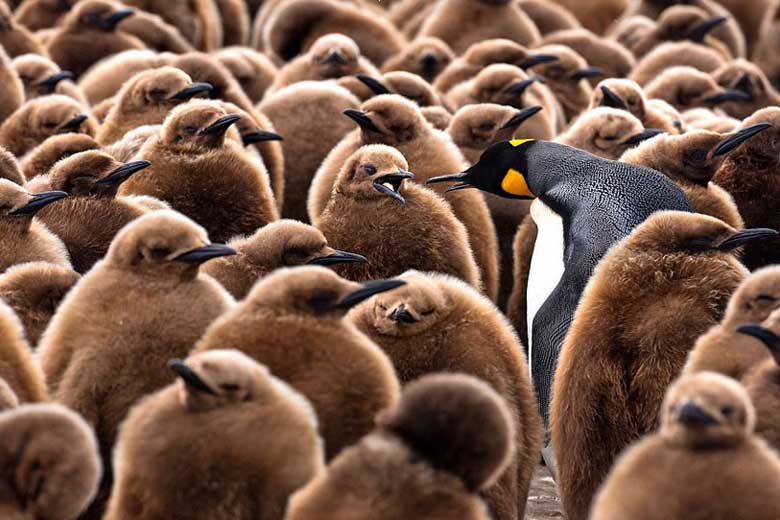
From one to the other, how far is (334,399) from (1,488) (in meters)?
0.63

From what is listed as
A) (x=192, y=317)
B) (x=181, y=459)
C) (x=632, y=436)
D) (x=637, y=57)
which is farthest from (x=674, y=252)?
(x=637, y=57)

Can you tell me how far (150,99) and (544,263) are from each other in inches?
63.9

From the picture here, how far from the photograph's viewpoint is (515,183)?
472 centimetres

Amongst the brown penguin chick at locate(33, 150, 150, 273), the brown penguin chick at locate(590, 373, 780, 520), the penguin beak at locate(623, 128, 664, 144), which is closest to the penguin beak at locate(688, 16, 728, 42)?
the penguin beak at locate(623, 128, 664, 144)

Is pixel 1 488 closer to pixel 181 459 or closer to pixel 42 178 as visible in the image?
pixel 181 459

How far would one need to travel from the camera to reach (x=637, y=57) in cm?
839

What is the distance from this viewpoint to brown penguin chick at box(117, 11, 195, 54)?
25.1 ft

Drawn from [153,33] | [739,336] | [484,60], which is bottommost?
[153,33]

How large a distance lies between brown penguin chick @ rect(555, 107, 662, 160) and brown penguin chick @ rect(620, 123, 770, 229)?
448mm

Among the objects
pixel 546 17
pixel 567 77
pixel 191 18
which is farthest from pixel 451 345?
pixel 546 17

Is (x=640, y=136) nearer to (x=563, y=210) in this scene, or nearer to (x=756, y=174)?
(x=756, y=174)

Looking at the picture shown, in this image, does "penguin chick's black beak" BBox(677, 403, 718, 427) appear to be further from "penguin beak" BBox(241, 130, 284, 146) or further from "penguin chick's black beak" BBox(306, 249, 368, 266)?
"penguin beak" BBox(241, 130, 284, 146)

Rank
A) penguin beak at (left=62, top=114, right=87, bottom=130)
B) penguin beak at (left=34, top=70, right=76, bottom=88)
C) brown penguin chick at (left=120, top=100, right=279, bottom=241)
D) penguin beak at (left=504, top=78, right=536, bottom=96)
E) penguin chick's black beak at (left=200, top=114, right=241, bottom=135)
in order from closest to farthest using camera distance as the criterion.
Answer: brown penguin chick at (left=120, top=100, right=279, bottom=241) < penguin chick's black beak at (left=200, top=114, right=241, bottom=135) < penguin beak at (left=62, top=114, right=87, bottom=130) < penguin beak at (left=504, top=78, right=536, bottom=96) < penguin beak at (left=34, top=70, right=76, bottom=88)

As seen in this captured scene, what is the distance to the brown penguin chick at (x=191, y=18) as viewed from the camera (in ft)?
28.1
